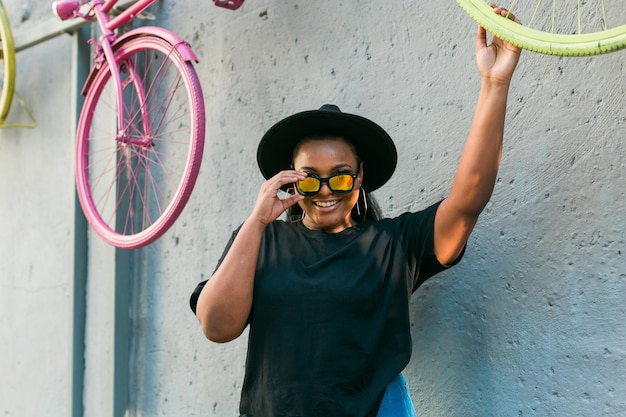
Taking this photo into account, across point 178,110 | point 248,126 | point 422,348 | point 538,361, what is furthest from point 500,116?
point 178,110

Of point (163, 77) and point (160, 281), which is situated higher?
point (163, 77)

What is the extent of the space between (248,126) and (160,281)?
917 millimetres

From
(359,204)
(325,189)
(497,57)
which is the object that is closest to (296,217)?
(359,204)

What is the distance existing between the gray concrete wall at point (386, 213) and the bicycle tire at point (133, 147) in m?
0.16

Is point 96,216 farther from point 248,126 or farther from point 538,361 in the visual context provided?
point 538,361

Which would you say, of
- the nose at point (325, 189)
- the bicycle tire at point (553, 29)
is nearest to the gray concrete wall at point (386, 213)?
the bicycle tire at point (553, 29)

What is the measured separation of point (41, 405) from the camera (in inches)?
188

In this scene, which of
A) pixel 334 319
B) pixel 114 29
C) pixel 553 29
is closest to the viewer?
pixel 334 319

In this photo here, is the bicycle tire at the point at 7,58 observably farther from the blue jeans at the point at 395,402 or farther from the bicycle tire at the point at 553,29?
the blue jeans at the point at 395,402

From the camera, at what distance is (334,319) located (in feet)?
8.34

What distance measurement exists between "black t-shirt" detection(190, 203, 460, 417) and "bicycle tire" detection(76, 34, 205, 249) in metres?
1.23

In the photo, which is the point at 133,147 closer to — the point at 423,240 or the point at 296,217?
the point at 296,217

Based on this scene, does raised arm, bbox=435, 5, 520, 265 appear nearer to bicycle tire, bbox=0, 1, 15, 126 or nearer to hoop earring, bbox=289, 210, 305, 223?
hoop earring, bbox=289, 210, 305, 223

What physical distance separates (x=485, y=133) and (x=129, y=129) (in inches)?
88.9
